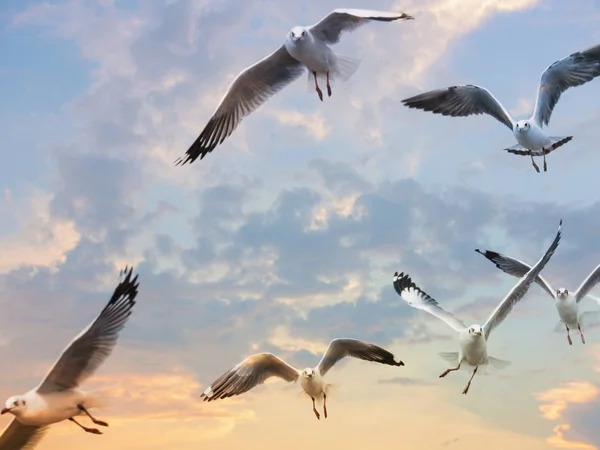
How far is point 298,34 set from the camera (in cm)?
827

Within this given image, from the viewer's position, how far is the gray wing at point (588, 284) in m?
9.98

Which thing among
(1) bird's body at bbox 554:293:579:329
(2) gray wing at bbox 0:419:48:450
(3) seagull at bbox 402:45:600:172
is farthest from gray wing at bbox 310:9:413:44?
(2) gray wing at bbox 0:419:48:450

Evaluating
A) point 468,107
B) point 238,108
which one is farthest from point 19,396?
point 468,107

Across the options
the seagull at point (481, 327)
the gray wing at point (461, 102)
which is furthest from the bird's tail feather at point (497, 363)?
the gray wing at point (461, 102)

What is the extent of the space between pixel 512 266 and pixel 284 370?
140 inches

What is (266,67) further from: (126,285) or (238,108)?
(126,285)

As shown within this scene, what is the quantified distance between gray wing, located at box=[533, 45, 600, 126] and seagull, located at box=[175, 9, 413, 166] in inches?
88.4

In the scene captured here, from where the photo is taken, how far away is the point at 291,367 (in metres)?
8.36

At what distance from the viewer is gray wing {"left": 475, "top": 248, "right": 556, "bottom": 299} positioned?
10.3m

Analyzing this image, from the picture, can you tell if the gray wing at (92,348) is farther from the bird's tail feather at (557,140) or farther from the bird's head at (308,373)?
the bird's tail feather at (557,140)

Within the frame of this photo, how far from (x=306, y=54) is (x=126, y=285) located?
3.01 metres

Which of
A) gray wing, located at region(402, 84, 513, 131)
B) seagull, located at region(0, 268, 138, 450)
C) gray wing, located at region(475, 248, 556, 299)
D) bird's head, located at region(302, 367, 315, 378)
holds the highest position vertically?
gray wing, located at region(402, 84, 513, 131)

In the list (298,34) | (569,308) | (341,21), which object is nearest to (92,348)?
(298,34)

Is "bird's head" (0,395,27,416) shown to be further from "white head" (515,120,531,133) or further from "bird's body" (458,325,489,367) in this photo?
"white head" (515,120,531,133)
